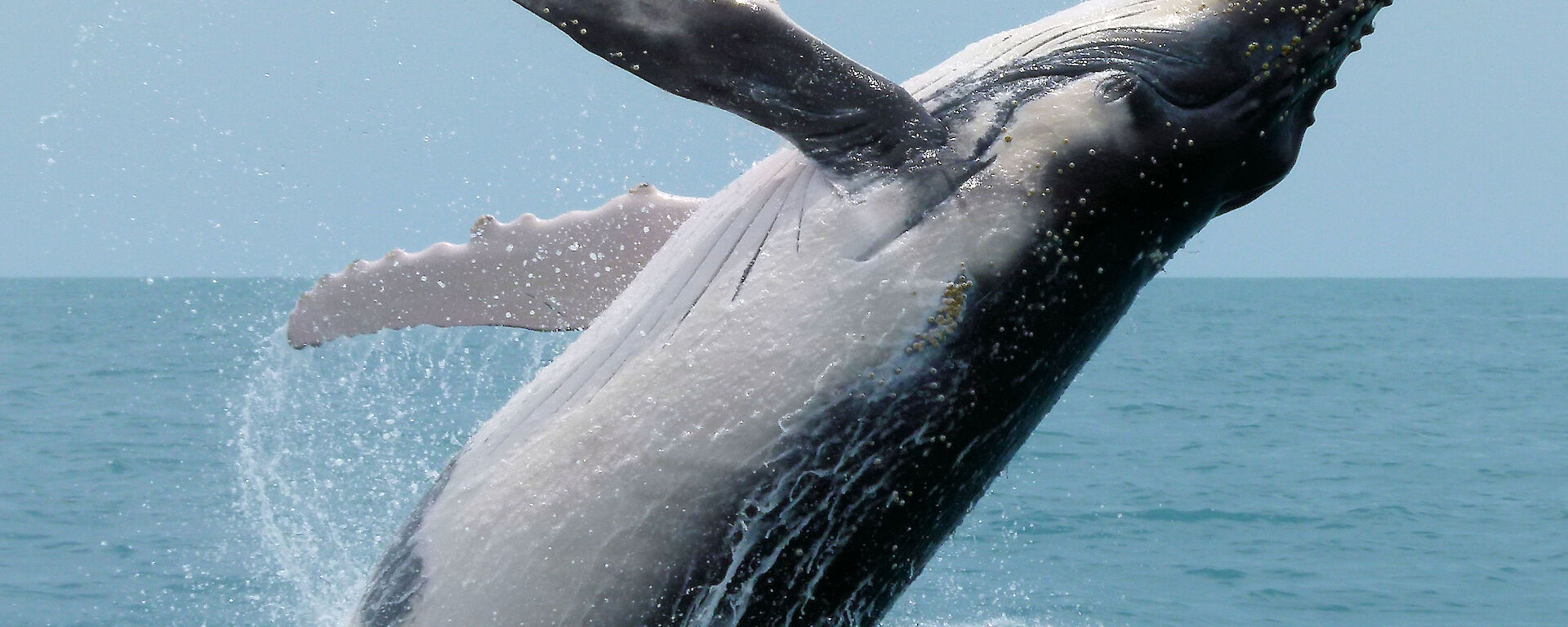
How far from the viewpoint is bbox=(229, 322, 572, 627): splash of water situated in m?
9.64

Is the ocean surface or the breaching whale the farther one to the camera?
the ocean surface

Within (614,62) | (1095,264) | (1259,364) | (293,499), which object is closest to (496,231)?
(614,62)

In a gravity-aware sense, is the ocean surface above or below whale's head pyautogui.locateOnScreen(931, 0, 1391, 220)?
below

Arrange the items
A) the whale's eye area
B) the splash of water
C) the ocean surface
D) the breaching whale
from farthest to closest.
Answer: the ocean surface, the splash of water, the whale's eye area, the breaching whale

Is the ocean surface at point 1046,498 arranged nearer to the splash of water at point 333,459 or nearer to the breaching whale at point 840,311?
the splash of water at point 333,459

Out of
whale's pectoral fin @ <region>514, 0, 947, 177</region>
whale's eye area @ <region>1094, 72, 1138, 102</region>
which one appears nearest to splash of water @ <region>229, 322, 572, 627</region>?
whale's pectoral fin @ <region>514, 0, 947, 177</region>

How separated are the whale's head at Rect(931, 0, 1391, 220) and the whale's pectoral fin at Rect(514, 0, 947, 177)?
356mm

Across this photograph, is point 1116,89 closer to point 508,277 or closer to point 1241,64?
point 1241,64

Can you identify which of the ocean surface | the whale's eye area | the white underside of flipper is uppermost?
the whale's eye area

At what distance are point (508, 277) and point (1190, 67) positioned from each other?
352cm

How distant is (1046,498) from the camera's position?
2542cm

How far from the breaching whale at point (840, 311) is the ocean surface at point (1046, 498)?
69.0 inches

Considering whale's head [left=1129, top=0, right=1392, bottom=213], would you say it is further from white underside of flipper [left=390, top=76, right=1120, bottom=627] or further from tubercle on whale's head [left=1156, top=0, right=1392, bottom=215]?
white underside of flipper [left=390, top=76, right=1120, bottom=627]

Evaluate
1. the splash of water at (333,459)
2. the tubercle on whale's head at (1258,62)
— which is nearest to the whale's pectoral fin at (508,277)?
the splash of water at (333,459)
